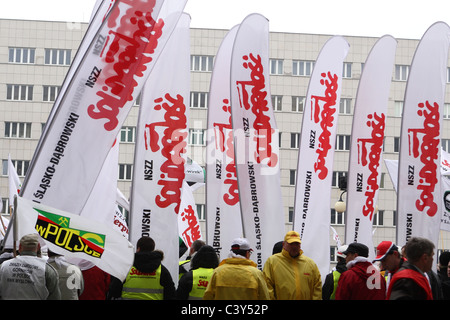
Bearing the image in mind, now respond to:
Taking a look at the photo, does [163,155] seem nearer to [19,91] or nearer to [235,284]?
[235,284]

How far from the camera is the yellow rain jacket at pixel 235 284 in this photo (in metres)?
8.78

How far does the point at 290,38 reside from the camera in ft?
200

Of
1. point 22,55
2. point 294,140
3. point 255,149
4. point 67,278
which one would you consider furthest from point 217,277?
point 22,55

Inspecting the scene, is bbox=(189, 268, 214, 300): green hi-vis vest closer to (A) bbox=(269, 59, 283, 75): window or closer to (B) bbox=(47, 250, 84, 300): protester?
(B) bbox=(47, 250, 84, 300): protester

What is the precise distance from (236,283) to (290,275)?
1.15 m

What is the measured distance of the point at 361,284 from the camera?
924 centimetres

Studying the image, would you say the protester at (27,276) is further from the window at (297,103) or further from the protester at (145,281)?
the window at (297,103)

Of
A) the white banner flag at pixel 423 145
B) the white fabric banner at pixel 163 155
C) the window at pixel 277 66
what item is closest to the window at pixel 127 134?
the window at pixel 277 66

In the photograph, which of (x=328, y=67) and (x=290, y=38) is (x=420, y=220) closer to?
(x=328, y=67)

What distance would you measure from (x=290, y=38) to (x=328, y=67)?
45704 mm

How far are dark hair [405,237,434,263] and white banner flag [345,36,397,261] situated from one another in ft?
28.2
